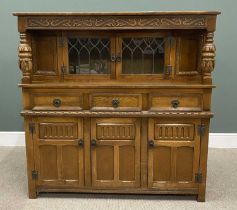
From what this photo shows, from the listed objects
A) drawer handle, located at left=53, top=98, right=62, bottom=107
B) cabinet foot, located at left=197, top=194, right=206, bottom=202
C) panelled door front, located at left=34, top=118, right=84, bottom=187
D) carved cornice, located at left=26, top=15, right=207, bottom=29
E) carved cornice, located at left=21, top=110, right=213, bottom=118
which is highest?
carved cornice, located at left=26, top=15, right=207, bottom=29

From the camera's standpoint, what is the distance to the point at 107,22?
213cm

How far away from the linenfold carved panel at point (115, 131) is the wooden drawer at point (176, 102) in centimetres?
22

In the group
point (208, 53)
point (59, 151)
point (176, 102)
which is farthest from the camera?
point (59, 151)

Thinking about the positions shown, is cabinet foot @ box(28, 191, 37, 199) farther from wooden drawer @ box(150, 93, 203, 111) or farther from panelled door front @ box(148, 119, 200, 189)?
wooden drawer @ box(150, 93, 203, 111)

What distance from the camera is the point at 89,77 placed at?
7.87 ft

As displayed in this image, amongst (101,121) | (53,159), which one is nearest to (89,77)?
(101,121)

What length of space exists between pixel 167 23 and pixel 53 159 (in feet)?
4.15

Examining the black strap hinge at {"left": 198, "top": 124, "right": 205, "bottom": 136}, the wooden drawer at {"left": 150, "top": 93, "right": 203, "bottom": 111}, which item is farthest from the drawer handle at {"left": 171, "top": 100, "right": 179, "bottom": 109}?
the black strap hinge at {"left": 198, "top": 124, "right": 205, "bottom": 136}

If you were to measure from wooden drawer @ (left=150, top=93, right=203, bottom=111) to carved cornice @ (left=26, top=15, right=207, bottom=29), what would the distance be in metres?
0.47

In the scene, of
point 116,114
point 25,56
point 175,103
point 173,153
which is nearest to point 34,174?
point 116,114

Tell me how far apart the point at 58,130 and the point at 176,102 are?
0.87 m

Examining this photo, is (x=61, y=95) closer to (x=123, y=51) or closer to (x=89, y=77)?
(x=89, y=77)

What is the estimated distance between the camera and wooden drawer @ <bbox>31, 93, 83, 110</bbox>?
2.24 meters

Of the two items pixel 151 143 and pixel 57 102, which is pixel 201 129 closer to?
pixel 151 143
